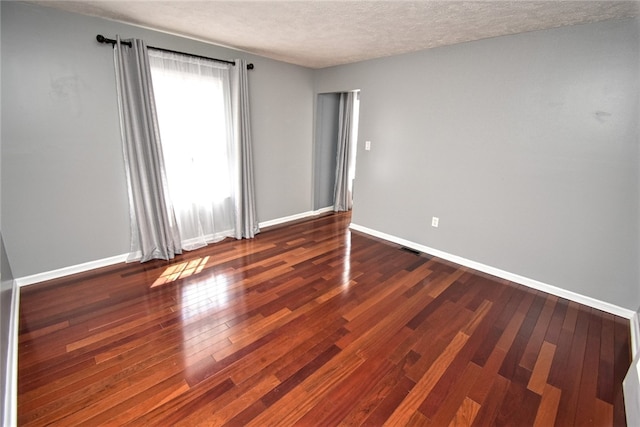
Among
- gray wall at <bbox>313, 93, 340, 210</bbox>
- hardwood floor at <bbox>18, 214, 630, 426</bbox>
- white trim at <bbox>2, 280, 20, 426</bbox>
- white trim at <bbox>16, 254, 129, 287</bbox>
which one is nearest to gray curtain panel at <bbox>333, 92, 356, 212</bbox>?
gray wall at <bbox>313, 93, 340, 210</bbox>

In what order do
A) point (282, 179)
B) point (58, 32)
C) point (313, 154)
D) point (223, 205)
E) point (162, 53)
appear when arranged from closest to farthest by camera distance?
1. point (58, 32)
2. point (162, 53)
3. point (223, 205)
4. point (282, 179)
5. point (313, 154)

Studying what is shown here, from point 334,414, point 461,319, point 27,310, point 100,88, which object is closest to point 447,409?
point 334,414

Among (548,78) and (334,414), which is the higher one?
(548,78)

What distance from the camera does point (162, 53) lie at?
304 centimetres

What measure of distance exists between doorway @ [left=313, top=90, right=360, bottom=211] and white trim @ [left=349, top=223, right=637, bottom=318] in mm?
1547

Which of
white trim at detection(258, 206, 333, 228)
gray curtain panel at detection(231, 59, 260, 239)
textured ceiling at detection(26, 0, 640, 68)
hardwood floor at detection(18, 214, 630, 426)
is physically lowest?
hardwood floor at detection(18, 214, 630, 426)

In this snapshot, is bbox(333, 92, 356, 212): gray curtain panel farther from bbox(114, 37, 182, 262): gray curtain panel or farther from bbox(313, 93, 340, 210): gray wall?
bbox(114, 37, 182, 262): gray curtain panel

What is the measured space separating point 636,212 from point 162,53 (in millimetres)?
4560

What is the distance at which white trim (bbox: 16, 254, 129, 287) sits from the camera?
2.66 metres

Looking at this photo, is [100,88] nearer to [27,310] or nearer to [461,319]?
[27,310]

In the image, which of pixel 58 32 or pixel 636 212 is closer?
pixel 636 212

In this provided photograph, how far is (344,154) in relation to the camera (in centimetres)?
525

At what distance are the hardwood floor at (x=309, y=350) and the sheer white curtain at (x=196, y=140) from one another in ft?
2.57

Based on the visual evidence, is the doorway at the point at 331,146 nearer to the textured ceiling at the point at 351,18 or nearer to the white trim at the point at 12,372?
the textured ceiling at the point at 351,18
